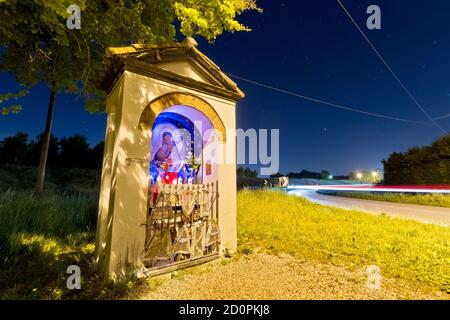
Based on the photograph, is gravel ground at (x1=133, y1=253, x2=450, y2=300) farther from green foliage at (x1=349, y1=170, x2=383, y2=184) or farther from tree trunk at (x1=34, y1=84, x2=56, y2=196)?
green foliage at (x1=349, y1=170, x2=383, y2=184)

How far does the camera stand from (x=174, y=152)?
5.74 meters

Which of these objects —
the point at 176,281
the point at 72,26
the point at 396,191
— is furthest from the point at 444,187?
the point at 72,26

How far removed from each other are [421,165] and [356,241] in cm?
1988

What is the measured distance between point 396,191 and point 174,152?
22422 millimetres

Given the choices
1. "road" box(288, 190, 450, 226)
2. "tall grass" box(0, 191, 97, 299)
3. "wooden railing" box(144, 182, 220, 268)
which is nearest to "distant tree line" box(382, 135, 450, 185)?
"road" box(288, 190, 450, 226)

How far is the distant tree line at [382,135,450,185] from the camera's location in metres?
17.7

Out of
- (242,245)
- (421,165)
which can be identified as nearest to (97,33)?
(242,245)

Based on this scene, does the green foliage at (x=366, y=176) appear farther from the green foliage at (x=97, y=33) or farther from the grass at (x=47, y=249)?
the grass at (x=47, y=249)

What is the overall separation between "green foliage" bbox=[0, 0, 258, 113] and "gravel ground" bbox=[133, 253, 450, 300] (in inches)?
221

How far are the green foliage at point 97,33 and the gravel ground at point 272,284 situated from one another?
561 centimetres

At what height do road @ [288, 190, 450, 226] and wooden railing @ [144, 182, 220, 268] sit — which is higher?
wooden railing @ [144, 182, 220, 268]

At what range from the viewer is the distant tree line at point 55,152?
22156 millimetres

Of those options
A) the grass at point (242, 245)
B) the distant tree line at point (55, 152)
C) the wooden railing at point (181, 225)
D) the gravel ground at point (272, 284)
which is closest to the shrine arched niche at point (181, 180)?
the wooden railing at point (181, 225)
